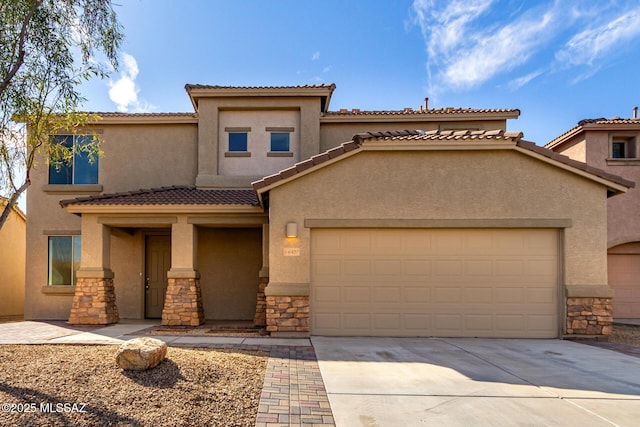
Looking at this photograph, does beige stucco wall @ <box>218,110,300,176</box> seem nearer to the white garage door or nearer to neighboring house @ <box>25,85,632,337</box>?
neighboring house @ <box>25,85,632,337</box>

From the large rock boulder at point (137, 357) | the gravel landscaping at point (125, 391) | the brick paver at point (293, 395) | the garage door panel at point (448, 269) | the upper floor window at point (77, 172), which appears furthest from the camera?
the upper floor window at point (77, 172)

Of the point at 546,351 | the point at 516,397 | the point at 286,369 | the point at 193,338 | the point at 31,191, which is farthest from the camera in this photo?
the point at 31,191

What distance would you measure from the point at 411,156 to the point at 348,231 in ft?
7.54

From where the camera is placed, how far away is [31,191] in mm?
11797

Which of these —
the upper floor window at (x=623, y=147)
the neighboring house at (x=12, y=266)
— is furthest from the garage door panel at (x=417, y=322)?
the neighboring house at (x=12, y=266)

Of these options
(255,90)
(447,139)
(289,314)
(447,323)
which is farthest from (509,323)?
(255,90)

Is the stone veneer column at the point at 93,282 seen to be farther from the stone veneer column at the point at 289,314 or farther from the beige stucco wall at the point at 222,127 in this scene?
the stone veneer column at the point at 289,314

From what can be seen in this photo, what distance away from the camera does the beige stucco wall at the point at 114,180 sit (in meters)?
11.4

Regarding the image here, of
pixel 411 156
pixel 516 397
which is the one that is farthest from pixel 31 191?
pixel 516 397

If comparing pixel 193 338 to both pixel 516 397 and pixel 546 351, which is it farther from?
pixel 546 351

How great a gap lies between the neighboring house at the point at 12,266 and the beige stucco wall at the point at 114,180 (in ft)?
13.2

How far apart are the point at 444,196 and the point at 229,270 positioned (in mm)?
6708

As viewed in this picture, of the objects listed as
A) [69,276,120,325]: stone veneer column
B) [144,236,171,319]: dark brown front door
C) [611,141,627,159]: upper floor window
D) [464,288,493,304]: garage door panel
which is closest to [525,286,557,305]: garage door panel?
[464,288,493,304]: garage door panel

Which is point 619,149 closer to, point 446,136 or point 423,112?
point 423,112
